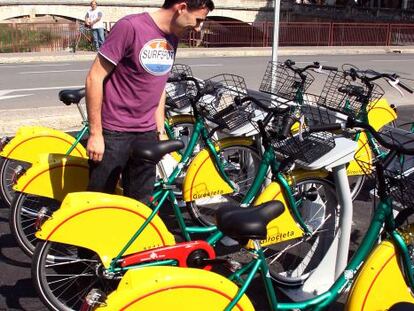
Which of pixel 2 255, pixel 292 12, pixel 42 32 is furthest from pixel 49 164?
pixel 292 12

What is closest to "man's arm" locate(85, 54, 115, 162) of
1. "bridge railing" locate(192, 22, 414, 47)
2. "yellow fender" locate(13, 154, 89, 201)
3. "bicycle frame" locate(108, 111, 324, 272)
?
"bicycle frame" locate(108, 111, 324, 272)

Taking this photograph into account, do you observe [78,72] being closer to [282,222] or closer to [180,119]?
[180,119]

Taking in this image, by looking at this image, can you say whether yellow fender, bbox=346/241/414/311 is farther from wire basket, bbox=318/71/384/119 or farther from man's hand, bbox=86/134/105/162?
wire basket, bbox=318/71/384/119

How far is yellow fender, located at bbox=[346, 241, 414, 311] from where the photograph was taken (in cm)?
258

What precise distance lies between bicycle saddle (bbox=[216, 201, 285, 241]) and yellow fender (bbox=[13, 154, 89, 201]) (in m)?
1.88

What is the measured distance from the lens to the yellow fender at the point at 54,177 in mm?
3803

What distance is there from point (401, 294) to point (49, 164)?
2.42 meters

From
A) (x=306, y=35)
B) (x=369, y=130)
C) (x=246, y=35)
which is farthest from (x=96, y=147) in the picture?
(x=306, y=35)

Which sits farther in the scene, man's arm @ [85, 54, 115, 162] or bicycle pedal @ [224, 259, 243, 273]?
man's arm @ [85, 54, 115, 162]

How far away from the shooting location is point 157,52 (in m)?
3.08

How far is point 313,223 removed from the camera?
12.2 ft

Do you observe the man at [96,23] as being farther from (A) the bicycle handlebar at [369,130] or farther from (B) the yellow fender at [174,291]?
(B) the yellow fender at [174,291]

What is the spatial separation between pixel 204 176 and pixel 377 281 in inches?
76.7

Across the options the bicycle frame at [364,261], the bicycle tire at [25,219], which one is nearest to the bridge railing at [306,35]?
the bicycle tire at [25,219]
